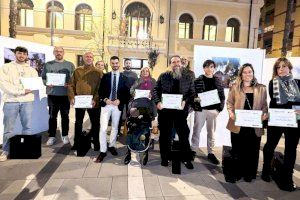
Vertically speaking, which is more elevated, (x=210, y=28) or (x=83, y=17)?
(x=83, y=17)

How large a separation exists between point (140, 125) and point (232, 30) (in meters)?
20.4

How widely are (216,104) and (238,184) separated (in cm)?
178

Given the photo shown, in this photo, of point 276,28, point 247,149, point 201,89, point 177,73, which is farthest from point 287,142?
point 276,28

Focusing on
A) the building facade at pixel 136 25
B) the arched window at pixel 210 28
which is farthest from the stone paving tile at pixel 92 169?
the arched window at pixel 210 28

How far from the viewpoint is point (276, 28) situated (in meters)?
31.5

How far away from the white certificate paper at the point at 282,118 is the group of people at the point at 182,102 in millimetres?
120

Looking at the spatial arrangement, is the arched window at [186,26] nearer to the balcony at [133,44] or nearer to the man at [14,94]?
the balcony at [133,44]

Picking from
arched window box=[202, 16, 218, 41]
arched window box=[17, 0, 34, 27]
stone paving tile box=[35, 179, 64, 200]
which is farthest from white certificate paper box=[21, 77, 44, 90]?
arched window box=[202, 16, 218, 41]

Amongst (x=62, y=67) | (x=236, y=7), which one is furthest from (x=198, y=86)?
(x=236, y=7)

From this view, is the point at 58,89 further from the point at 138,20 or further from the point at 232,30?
the point at 232,30

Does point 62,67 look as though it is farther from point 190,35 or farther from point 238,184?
point 190,35

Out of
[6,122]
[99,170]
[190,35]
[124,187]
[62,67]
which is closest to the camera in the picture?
[124,187]

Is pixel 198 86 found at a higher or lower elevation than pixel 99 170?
higher

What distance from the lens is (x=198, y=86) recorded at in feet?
20.4
